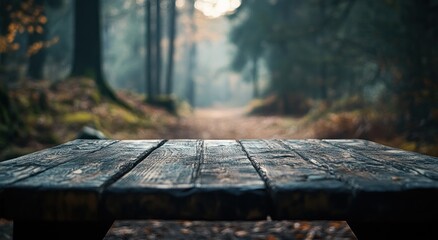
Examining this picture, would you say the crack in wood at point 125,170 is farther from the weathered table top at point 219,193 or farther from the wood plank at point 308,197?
the wood plank at point 308,197

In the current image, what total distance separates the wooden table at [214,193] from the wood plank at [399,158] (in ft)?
0.03

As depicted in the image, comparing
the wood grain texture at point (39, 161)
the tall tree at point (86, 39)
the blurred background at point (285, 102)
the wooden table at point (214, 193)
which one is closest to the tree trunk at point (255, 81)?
the blurred background at point (285, 102)

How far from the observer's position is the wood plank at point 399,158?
1.44 metres

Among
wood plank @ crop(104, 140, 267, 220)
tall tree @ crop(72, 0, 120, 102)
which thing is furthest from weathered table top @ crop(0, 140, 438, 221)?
tall tree @ crop(72, 0, 120, 102)

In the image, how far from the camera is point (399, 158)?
1739 millimetres

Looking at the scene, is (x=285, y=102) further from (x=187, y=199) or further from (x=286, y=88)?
(x=187, y=199)

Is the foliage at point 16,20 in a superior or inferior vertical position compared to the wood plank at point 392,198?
superior

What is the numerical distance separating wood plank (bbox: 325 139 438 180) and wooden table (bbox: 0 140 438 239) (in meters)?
0.01

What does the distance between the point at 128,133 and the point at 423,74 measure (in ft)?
21.4

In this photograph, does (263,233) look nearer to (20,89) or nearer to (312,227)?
(312,227)

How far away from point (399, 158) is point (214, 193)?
41.4 inches

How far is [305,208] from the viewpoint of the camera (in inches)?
44.5

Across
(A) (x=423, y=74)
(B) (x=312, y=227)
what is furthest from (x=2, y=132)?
(A) (x=423, y=74)

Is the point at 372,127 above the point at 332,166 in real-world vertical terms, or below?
below
